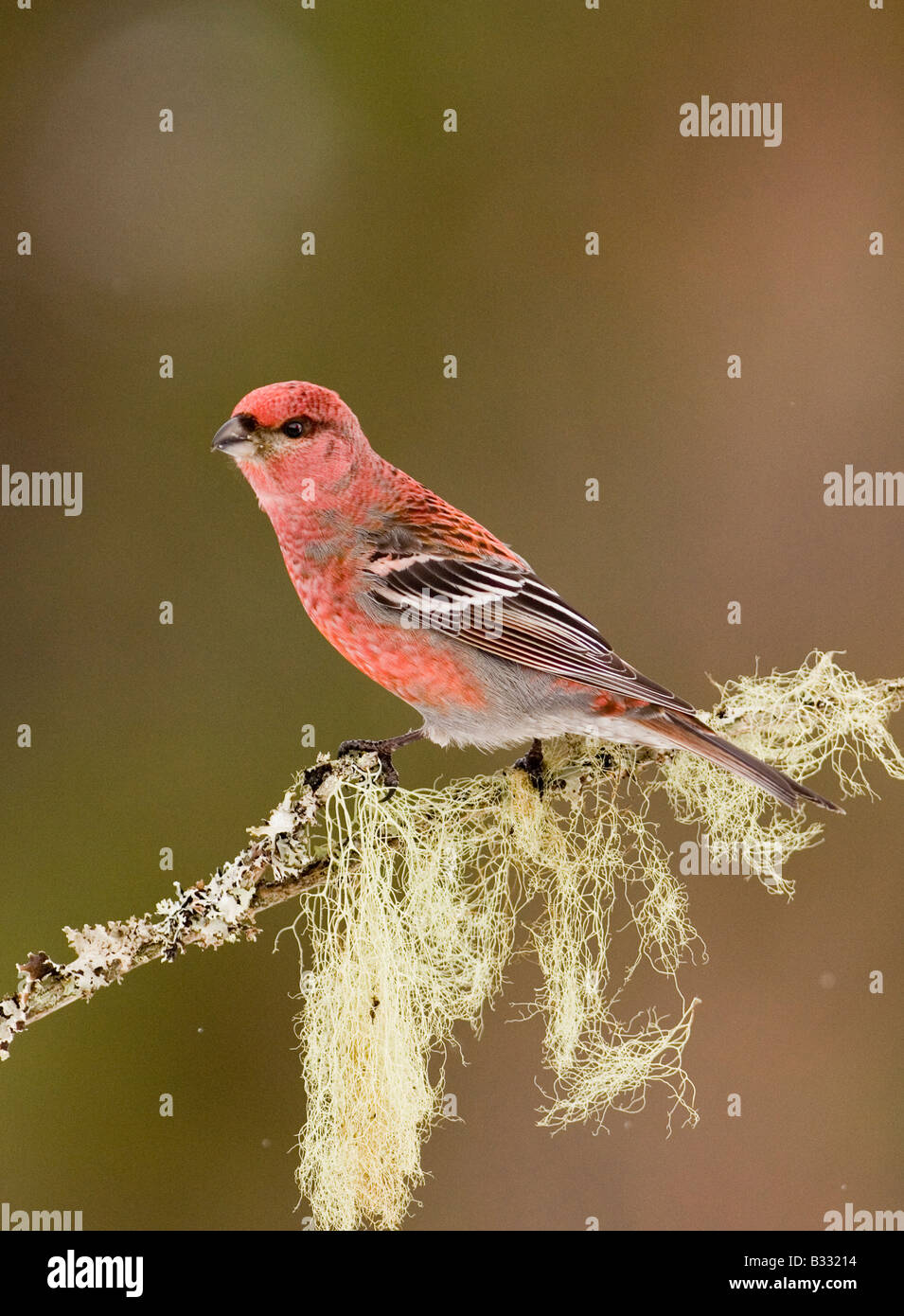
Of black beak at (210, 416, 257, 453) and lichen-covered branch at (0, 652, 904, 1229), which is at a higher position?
black beak at (210, 416, 257, 453)

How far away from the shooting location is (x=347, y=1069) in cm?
196

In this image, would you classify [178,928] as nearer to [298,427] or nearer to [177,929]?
[177,929]

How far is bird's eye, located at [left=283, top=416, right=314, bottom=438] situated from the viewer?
7.18 feet

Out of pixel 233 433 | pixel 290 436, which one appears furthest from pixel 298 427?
pixel 233 433

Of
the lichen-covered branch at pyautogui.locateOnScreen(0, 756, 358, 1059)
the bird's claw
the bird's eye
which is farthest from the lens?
the bird's eye

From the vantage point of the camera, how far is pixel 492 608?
2271mm

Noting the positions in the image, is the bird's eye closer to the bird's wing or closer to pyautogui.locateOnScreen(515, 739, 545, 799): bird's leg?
the bird's wing

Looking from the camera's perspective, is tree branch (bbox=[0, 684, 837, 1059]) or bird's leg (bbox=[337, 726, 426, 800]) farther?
bird's leg (bbox=[337, 726, 426, 800])

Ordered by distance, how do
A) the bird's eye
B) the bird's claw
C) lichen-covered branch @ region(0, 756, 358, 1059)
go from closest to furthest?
lichen-covered branch @ region(0, 756, 358, 1059) < the bird's claw < the bird's eye

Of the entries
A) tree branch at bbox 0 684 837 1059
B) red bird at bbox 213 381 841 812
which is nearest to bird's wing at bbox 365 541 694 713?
red bird at bbox 213 381 841 812

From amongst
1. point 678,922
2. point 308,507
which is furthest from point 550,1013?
point 308,507

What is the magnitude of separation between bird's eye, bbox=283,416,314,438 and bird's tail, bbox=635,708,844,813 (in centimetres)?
77

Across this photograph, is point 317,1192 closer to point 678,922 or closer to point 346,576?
point 678,922

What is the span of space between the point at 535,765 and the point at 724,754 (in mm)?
363
